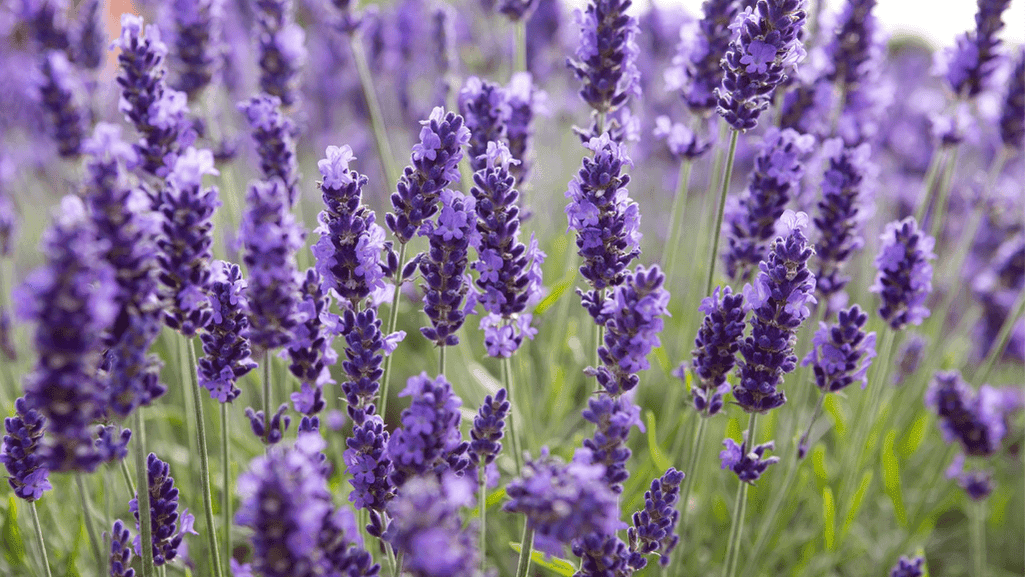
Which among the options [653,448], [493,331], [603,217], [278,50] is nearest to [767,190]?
[603,217]

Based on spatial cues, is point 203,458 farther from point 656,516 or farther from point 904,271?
point 904,271

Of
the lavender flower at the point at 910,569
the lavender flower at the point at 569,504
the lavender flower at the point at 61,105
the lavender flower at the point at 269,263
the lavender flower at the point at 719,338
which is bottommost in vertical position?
the lavender flower at the point at 569,504

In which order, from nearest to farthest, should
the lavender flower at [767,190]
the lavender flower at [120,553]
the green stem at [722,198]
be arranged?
the lavender flower at [120,553]
the green stem at [722,198]
the lavender flower at [767,190]

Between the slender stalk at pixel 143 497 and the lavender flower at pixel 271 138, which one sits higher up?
the lavender flower at pixel 271 138

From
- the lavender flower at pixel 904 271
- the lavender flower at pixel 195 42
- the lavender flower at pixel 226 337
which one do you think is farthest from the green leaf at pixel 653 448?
the lavender flower at pixel 195 42

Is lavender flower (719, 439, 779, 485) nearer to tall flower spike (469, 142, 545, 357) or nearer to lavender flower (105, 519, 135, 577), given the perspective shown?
tall flower spike (469, 142, 545, 357)

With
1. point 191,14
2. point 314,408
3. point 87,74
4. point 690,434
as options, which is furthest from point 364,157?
point 314,408

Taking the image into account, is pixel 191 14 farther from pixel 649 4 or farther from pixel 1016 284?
pixel 1016 284

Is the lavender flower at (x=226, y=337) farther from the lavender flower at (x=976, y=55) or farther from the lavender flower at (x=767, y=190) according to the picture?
the lavender flower at (x=976, y=55)
